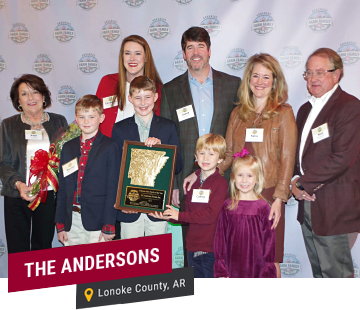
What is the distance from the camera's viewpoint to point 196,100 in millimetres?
3344

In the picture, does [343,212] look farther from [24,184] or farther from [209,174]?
[24,184]

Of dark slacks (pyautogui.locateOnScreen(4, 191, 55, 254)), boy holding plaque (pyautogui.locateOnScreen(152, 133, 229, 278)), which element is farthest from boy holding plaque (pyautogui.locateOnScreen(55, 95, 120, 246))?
dark slacks (pyautogui.locateOnScreen(4, 191, 55, 254))

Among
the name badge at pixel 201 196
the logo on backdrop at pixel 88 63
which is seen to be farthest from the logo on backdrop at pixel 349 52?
the logo on backdrop at pixel 88 63

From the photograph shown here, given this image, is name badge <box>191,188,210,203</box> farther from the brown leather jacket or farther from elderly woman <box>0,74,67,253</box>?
elderly woman <box>0,74,67,253</box>

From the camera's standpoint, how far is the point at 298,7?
12.0ft

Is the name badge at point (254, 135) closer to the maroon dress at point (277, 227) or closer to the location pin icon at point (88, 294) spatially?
the maroon dress at point (277, 227)

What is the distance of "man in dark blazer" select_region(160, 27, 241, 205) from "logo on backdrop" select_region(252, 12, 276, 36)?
0.78 metres

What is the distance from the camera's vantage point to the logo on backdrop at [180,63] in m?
3.96

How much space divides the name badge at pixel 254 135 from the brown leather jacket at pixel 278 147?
31 mm

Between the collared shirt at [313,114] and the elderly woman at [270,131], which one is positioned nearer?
the elderly woman at [270,131]

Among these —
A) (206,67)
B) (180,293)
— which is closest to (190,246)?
(206,67)

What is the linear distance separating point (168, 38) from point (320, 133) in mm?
2007

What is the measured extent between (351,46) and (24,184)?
364 centimetres

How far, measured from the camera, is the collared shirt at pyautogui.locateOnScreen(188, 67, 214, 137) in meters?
3.30
